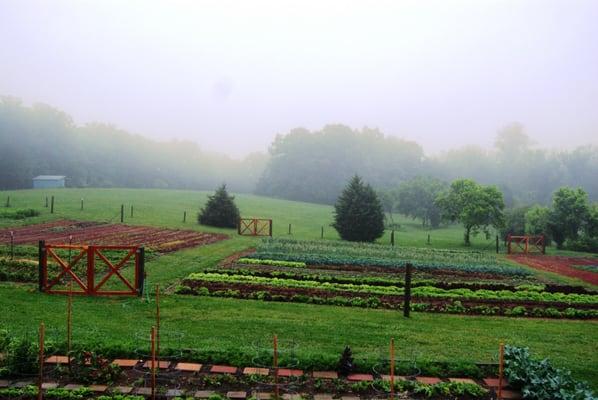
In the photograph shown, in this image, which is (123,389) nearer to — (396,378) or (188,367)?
(188,367)

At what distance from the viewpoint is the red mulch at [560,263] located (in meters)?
23.2

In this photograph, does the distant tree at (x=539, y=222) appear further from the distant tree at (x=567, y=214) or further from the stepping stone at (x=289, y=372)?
the stepping stone at (x=289, y=372)

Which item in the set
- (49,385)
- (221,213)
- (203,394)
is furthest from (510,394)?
(221,213)

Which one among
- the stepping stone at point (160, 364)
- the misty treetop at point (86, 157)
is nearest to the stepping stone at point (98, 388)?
the stepping stone at point (160, 364)

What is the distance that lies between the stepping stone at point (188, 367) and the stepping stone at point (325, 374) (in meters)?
1.95

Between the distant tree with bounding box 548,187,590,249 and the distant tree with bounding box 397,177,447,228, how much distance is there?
80.0 ft

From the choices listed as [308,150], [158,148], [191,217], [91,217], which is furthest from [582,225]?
[158,148]

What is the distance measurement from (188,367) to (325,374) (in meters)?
2.30

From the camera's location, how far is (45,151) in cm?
8500

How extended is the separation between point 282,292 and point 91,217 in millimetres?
26876

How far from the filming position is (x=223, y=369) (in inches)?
305

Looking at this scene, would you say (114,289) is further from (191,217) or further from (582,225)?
(582,225)

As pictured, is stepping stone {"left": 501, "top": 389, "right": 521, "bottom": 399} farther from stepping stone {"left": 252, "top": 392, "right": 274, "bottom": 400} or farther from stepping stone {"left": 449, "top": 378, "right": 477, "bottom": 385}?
stepping stone {"left": 252, "top": 392, "right": 274, "bottom": 400}

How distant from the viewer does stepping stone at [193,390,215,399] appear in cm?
678
